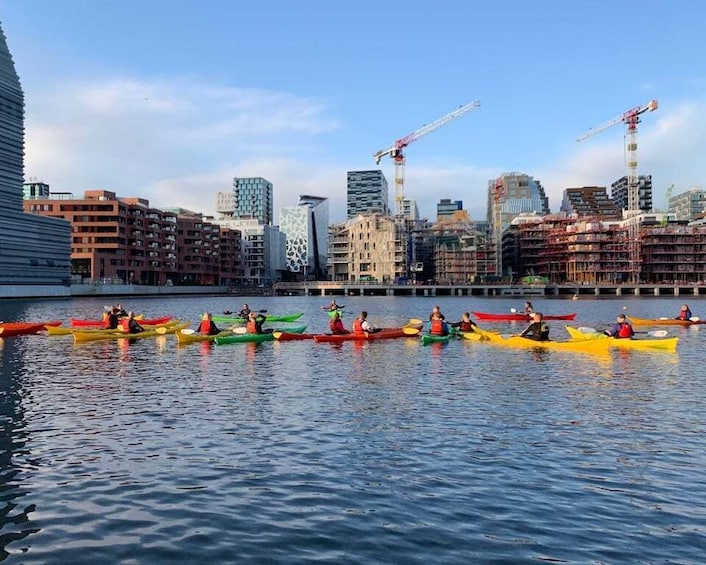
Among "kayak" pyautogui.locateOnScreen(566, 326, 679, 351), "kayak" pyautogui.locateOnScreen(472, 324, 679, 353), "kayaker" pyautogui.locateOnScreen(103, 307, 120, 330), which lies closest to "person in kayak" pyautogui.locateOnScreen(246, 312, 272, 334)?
"kayaker" pyautogui.locateOnScreen(103, 307, 120, 330)

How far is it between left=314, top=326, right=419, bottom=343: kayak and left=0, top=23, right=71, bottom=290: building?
382 feet

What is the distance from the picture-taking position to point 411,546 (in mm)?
10953

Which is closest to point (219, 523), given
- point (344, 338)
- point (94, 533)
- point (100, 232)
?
point (94, 533)

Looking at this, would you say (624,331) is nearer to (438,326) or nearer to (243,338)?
(438,326)

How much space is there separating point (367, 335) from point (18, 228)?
128 meters

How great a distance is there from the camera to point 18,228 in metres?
146

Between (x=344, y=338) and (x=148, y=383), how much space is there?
17.6m

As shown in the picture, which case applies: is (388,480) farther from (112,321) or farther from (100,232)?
(100,232)

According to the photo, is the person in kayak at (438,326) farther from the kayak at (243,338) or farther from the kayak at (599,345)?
the kayak at (243,338)

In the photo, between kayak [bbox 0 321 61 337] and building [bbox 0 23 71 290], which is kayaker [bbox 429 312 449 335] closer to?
kayak [bbox 0 321 61 337]

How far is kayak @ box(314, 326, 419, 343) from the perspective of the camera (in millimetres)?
43438

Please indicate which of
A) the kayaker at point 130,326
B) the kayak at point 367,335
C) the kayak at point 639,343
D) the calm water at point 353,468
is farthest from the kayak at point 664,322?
the kayaker at point 130,326

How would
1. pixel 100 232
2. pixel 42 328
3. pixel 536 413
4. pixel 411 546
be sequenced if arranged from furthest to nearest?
pixel 100 232 → pixel 42 328 → pixel 536 413 → pixel 411 546

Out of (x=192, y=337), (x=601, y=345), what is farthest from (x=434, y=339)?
(x=192, y=337)
